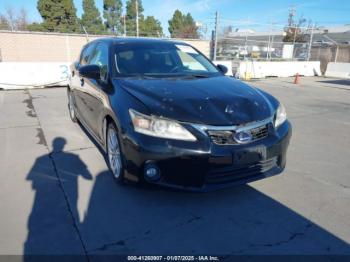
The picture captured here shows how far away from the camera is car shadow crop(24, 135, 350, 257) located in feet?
8.11

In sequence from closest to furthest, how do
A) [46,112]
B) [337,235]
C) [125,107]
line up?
[337,235]
[125,107]
[46,112]

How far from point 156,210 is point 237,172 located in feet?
2.90

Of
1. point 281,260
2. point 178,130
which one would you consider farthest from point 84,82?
point 281,260

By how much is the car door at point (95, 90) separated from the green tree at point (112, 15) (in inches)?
1776

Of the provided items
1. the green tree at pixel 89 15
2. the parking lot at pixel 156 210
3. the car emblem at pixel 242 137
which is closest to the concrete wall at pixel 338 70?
the parking lot at pixel 156 210

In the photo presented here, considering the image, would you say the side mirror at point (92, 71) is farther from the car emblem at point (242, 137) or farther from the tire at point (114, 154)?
the car emblem at point (242, 137)

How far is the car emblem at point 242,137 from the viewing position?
2793mm

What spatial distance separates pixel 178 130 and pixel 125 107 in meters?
0.65

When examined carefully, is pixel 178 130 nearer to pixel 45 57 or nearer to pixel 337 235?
pixel 337 235

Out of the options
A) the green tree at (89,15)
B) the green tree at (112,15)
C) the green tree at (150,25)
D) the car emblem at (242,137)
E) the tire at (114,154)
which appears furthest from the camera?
the green tree at (112,15)

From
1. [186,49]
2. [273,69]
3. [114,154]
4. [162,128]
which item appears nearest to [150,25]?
[273,69]

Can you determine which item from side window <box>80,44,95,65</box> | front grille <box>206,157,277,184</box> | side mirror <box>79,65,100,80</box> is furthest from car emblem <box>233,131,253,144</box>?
side window <box>80,44,95,65</box>

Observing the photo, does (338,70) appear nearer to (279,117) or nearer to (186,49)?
(186,49)

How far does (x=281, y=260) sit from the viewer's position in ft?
7.75
